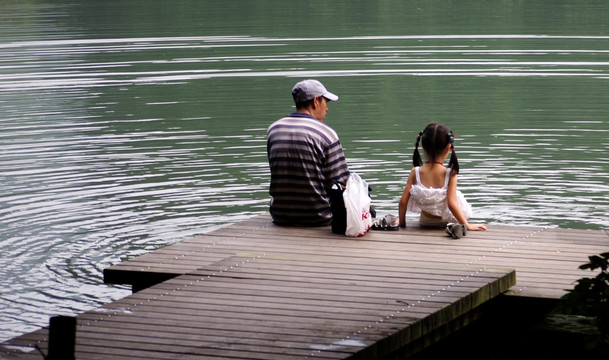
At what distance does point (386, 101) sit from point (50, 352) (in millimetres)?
15653

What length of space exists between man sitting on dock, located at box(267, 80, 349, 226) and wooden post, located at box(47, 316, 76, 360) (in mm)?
4820

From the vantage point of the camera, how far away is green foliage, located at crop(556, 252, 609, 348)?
151 inches

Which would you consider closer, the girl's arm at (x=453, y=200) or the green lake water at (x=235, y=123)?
the girl's arm at (x=453, y=200)

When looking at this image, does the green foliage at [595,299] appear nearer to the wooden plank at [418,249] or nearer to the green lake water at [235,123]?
the wooden plank at [418,249]

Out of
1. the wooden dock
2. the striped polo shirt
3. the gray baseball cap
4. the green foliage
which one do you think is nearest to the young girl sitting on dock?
the wooden dock

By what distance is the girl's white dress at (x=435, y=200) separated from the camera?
326 inches

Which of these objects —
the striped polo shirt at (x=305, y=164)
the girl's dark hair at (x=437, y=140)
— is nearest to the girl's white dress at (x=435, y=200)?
the girl's dark hair at (x=437, y=140)

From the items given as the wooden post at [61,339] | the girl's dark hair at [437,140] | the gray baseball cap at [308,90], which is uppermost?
the gray baseball cap at [308,90]

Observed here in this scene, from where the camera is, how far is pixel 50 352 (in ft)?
11.7

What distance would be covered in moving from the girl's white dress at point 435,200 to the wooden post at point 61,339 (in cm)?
504

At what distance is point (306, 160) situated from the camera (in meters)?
8.30

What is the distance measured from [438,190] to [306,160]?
1023 mm

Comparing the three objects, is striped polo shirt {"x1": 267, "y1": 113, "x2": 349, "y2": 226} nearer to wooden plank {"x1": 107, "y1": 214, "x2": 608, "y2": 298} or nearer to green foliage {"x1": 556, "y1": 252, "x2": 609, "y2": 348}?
wooden plank {"x1": 107, "y1": 214, "x2": 608, "y2": 298}

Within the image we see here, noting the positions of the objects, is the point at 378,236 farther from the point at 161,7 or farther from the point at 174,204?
the point at 161,7
